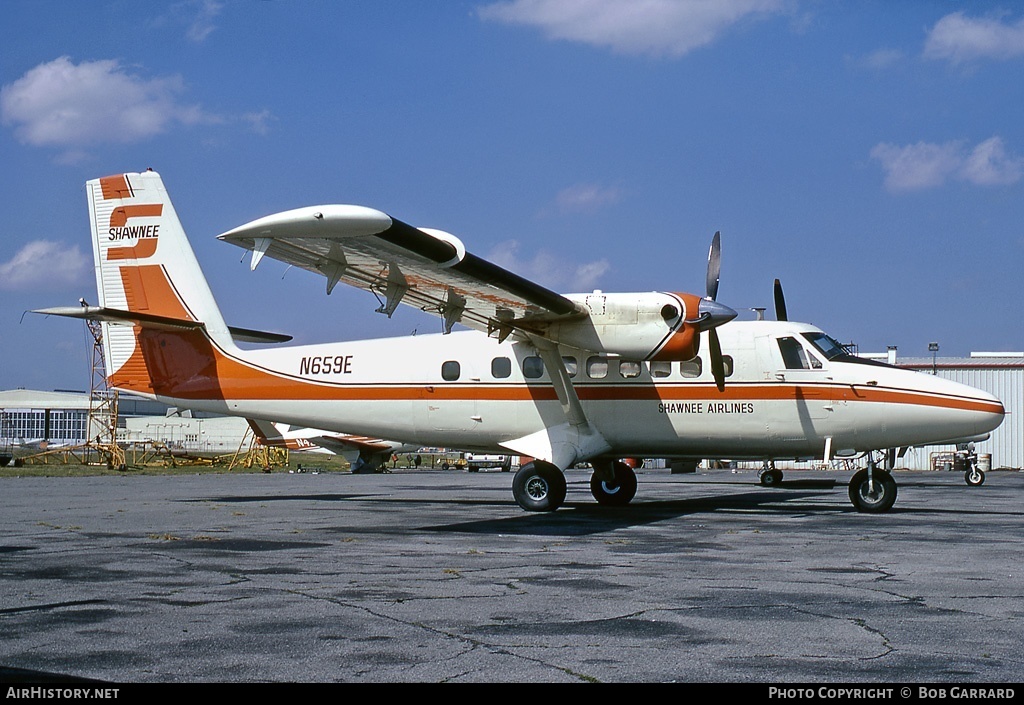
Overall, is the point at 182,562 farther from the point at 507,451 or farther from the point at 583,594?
the point at 507,451

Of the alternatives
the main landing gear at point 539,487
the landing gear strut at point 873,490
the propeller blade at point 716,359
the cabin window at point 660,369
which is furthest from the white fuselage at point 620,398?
the main landing gear at point 539,487

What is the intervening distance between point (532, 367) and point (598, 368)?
1.23 meters

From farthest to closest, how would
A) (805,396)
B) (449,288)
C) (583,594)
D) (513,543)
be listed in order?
(805,396) < (449,288) < (513,543) < (583,594)

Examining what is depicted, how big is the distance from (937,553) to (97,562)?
9027 mm

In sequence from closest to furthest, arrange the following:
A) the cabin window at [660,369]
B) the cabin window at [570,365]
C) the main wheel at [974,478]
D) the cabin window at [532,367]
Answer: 1. the cabin window at [660,369]
2. the cabin window at [570,365]
3. the cabin window at [532,367]
4. the main wheel at [974,478]

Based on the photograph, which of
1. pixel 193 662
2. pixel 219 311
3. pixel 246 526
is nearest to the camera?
pixel 193 662

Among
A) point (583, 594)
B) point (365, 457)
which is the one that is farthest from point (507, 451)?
point (365, 457)

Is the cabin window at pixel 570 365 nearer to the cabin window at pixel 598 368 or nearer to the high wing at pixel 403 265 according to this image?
the cabin window at pixel 598 368

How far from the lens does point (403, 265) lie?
45.2ft

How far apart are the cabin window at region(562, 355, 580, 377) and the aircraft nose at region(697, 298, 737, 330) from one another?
9.40 ft

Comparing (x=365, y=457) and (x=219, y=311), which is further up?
(x=219, y=311)

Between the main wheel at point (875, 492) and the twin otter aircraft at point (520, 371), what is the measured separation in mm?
33

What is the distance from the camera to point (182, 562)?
31.4 feet

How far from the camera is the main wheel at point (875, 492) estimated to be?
53.9 ft
